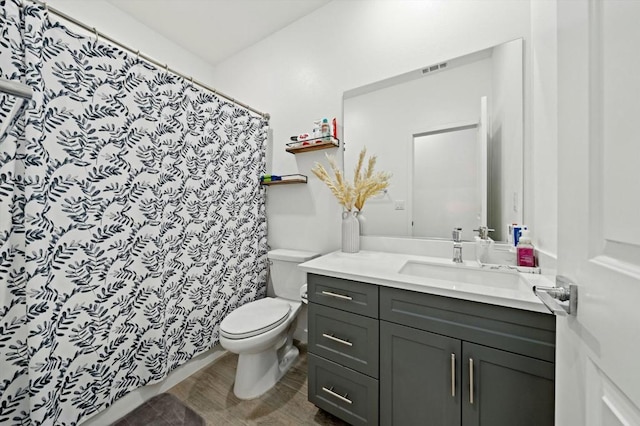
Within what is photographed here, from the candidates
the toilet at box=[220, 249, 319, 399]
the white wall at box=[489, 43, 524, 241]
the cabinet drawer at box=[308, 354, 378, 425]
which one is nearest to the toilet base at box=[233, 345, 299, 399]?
the toilet at box=[220, 249, 319, 399]

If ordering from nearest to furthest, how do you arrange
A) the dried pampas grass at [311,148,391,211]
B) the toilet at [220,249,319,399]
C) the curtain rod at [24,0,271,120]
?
the curtain rod at [24,0,271,120] → the toilet at [220,249,319,399] → the dried pampas grass at [311,148,391,211]

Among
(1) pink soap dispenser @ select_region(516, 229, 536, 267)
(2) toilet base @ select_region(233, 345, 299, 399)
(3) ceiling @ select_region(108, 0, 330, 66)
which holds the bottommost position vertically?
(2) toilet base @ select_region(233, 345, 299, 399)

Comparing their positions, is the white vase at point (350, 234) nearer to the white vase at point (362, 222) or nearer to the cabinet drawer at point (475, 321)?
the white vase at point (362, 222)

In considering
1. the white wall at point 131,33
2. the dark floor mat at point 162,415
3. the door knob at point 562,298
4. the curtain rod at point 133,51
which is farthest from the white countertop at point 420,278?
the white wall at point 131,33

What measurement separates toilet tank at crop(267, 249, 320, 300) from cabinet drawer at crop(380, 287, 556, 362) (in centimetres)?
89

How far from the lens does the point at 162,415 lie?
4.27 feet

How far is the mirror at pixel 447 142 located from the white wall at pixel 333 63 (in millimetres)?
63

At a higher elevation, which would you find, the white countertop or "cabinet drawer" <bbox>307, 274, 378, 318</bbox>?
the white countertop

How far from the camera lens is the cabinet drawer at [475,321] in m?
0.76

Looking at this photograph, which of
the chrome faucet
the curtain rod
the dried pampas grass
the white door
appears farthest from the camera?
the dried pampas grass

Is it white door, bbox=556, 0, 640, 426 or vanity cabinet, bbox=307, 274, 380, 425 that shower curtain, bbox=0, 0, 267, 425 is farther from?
white door, bbox=556, 0, 640, 426

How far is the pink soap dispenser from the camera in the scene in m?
1.06

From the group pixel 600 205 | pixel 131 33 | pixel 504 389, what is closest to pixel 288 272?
pixel 504 389

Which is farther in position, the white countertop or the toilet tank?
the toilet tank
